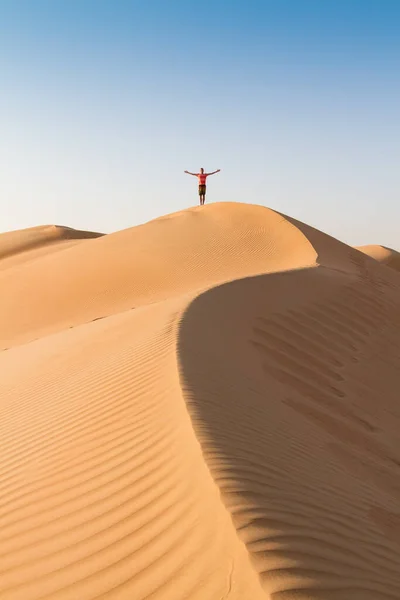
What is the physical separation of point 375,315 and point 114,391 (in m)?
7.98

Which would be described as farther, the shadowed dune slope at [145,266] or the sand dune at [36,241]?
the sand dune at [36,241]

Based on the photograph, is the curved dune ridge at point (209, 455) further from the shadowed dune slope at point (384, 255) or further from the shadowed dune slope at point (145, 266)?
the shadowed dune slope at point (384, 255)

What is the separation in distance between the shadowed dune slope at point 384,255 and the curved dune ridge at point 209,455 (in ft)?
81.0

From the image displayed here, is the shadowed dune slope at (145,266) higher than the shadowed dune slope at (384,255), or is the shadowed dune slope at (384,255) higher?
the shadowed dune slope at (145,266)

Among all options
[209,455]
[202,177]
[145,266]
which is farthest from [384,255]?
[209,455]

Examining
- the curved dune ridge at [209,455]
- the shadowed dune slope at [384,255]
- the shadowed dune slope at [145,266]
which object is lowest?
the shadowed dune slope at [384,255]

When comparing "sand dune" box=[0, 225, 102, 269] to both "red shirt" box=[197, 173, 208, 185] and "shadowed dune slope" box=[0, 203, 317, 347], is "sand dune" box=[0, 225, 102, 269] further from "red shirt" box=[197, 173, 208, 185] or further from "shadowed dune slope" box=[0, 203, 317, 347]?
"red shirt" box=[197, 173, 208, 185]

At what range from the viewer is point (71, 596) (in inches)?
109

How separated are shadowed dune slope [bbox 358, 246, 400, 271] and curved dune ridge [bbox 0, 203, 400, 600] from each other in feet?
81.0

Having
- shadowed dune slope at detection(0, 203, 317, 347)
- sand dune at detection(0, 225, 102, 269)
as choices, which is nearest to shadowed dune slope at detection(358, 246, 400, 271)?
shadowed dune slope at detection(0, 203, 317, 347)

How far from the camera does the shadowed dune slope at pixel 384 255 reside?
35.2 m

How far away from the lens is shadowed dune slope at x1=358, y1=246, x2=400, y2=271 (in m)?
35.2

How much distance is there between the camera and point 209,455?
3.54m

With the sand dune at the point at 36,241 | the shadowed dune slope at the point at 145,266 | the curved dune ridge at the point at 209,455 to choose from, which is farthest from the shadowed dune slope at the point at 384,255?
the curved dune ridge at the point at 209,455
